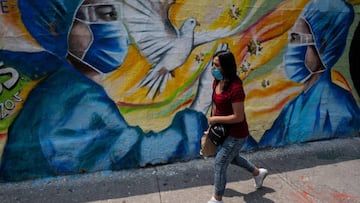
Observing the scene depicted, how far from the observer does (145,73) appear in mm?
4137

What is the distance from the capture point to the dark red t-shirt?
310 centimetres

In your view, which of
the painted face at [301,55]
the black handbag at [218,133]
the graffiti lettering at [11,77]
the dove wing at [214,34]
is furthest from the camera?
the painted face at [301,55]

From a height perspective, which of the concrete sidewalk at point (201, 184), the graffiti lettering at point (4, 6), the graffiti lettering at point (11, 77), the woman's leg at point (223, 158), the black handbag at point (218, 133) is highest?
the graffiti lettering at point (4, 6)

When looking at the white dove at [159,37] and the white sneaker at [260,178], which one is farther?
the white dove at [159,37]

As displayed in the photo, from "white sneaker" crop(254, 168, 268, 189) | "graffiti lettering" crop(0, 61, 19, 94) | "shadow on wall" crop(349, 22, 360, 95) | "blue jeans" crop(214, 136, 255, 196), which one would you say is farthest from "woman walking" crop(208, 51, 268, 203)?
"shadow on wall" crop(349, 22, 360, 95)

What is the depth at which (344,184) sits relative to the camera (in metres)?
3.97

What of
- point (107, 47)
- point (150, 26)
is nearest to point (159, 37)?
point (150, 26)

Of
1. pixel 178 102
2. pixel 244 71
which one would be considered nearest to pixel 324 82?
pixel 244 71

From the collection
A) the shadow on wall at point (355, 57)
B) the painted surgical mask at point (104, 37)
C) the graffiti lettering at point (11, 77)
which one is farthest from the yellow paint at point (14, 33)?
the shadow on wall at point (355, 57)

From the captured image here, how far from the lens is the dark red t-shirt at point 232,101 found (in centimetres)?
310

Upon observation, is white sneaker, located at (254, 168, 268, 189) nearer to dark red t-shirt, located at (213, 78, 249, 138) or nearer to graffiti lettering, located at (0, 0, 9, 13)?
dark red t-shirt, located at (213, 78, 249, 138)

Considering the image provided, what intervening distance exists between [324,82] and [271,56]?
901 millimetres

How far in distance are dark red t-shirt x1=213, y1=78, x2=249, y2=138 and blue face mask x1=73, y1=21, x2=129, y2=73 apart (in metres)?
1.30

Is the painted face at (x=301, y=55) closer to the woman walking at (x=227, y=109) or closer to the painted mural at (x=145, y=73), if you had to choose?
the painted mural at (x=145, y=73)
